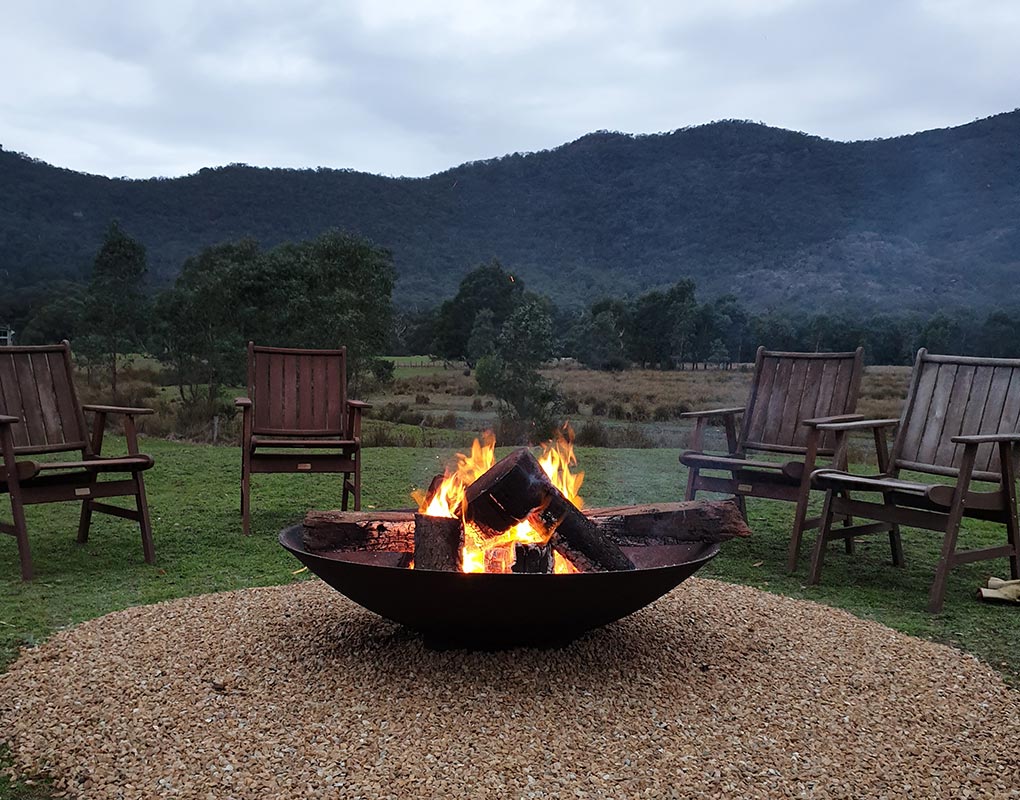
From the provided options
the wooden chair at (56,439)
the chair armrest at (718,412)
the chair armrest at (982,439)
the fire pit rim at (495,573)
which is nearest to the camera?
the fire pit rim at (495,573)

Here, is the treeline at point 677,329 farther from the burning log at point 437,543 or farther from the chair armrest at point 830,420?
the burning log at point 437,543

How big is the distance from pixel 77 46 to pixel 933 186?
75.9 ft

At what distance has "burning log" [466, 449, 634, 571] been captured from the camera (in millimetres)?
2605

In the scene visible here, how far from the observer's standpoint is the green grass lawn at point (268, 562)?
325 centimetres

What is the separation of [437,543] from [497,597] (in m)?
0.33

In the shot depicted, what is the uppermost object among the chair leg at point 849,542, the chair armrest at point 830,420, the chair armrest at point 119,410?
the chair armrest at point 830,420

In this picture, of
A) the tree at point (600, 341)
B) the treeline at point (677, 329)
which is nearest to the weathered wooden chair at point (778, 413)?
the treeline at point (677, 329)

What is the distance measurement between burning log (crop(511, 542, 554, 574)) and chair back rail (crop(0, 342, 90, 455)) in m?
2.67

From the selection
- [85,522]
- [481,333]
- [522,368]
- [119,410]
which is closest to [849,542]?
[119,410]

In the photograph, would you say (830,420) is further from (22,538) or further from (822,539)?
(22,538)

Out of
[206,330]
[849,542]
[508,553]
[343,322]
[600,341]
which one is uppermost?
[508,553]

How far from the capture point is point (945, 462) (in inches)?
161

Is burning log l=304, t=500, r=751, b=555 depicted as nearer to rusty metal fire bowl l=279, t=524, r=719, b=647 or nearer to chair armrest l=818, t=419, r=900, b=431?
rusty metal fire bowl l=279, t=524, r=719, b=647

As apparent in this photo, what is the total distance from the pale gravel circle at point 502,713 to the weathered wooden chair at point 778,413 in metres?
1.46
